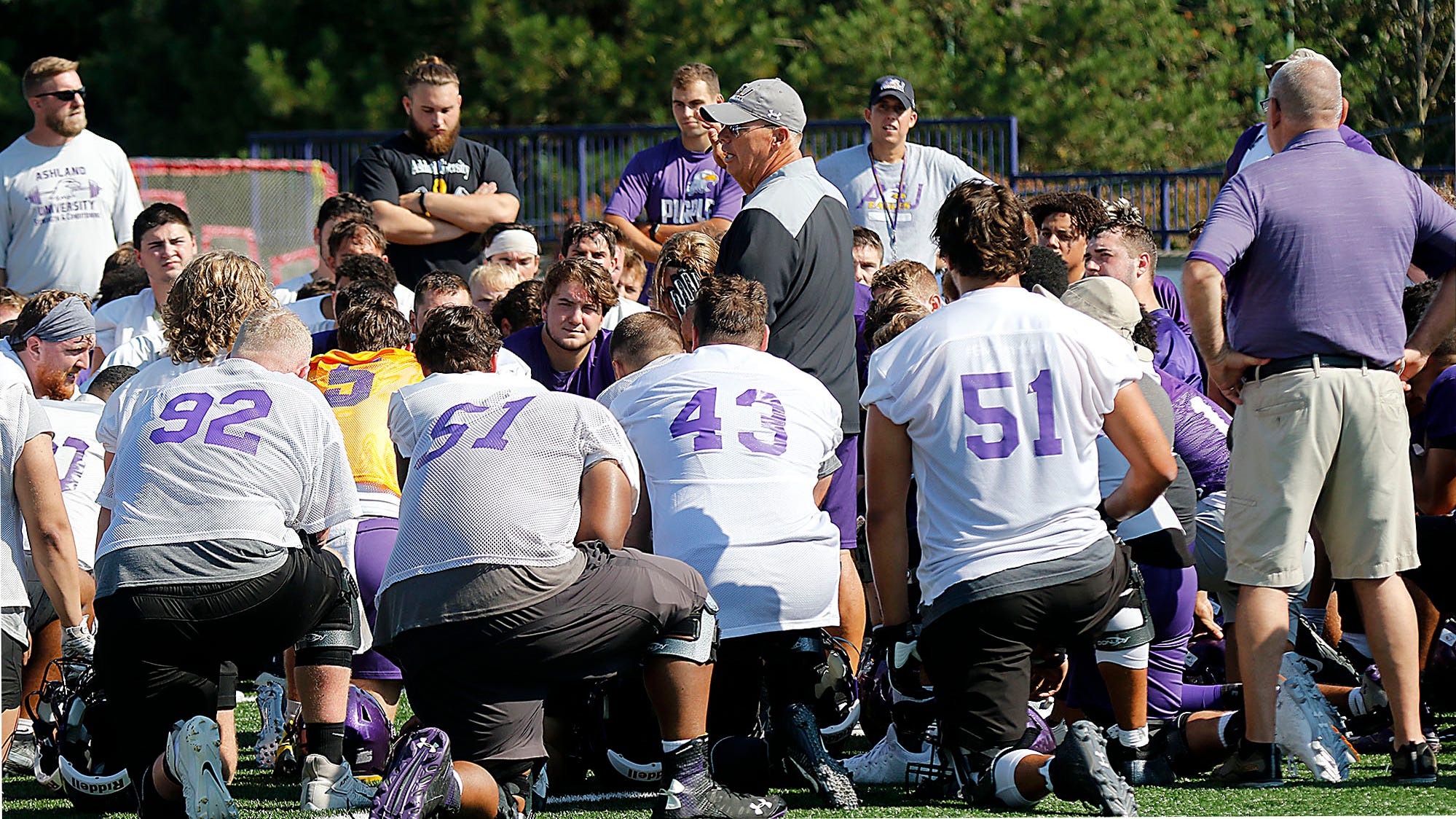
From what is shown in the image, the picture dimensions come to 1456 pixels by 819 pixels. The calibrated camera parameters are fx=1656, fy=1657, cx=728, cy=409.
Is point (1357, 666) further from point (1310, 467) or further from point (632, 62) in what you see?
point (632, 62)

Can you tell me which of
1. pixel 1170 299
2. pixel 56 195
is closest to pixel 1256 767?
pixel 1170 299

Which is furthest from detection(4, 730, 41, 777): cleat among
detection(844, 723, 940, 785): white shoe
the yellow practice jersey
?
detection(844, 723, 940, 785): white shoe

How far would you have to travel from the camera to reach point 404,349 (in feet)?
19.4

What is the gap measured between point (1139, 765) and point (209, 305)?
127 inches

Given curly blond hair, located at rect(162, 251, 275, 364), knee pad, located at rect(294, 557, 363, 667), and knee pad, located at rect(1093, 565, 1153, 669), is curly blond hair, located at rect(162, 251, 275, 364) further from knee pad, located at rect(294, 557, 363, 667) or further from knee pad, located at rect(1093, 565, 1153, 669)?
knee pad, located at rect(1093, 565, 1153, 669)

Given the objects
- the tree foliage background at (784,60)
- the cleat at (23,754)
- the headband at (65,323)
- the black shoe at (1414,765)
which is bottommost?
the cleat at (23,754)

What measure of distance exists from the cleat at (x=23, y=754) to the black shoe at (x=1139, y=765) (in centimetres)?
358

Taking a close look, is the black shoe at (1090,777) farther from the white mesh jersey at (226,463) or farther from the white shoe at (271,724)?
the white shoe at (271,724)

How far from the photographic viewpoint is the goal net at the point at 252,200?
47.8 feet

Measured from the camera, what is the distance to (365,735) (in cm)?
521

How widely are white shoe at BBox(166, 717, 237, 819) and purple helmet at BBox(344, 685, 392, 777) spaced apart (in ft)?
2.24

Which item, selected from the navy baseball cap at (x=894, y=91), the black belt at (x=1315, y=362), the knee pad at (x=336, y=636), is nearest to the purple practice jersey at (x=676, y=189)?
the navy baseball cap at (x=894, y=91)

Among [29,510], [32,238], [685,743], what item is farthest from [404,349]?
[32,238]

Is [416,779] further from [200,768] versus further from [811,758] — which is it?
[811,758]
